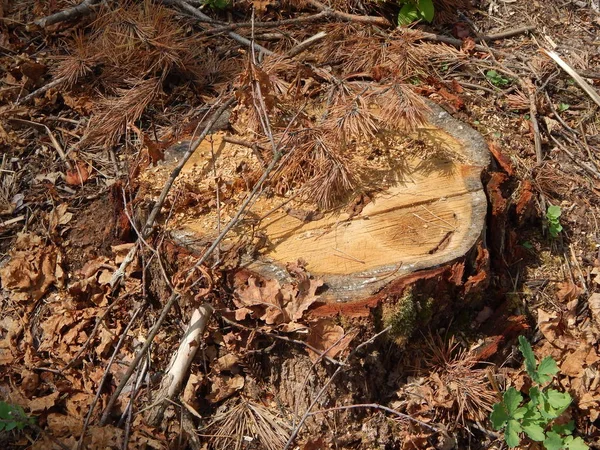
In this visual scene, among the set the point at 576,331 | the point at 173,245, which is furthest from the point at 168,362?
the point at 576,331

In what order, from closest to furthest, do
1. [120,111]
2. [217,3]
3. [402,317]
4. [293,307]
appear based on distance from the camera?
[293,307] < [402,317] < [120,111] < [217,3]

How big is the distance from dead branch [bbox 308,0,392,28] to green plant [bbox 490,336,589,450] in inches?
85.0

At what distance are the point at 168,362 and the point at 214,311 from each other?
356 mm

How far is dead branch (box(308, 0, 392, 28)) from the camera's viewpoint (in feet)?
12.8

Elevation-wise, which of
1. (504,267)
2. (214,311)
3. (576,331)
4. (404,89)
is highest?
(404,89)

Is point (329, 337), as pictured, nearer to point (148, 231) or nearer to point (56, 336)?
point (148, 231)

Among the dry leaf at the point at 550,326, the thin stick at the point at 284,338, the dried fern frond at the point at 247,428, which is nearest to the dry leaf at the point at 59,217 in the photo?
the thin stick at the point at 284,338

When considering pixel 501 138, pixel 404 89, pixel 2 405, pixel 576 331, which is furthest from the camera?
pixel 501 138

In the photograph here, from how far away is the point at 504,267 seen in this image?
3.16 meters

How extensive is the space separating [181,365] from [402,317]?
3.14 feet

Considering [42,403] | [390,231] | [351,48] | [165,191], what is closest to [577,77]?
[351,48]

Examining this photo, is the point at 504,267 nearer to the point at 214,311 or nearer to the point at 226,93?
the point at 214,311

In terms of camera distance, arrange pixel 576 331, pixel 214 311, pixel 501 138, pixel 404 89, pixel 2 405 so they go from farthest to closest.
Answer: pixel 501 138 → pixel 576 331 → pixel 404 89 → pixel 214 311 → pixel 2 405

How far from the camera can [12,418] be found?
8.30 feet
